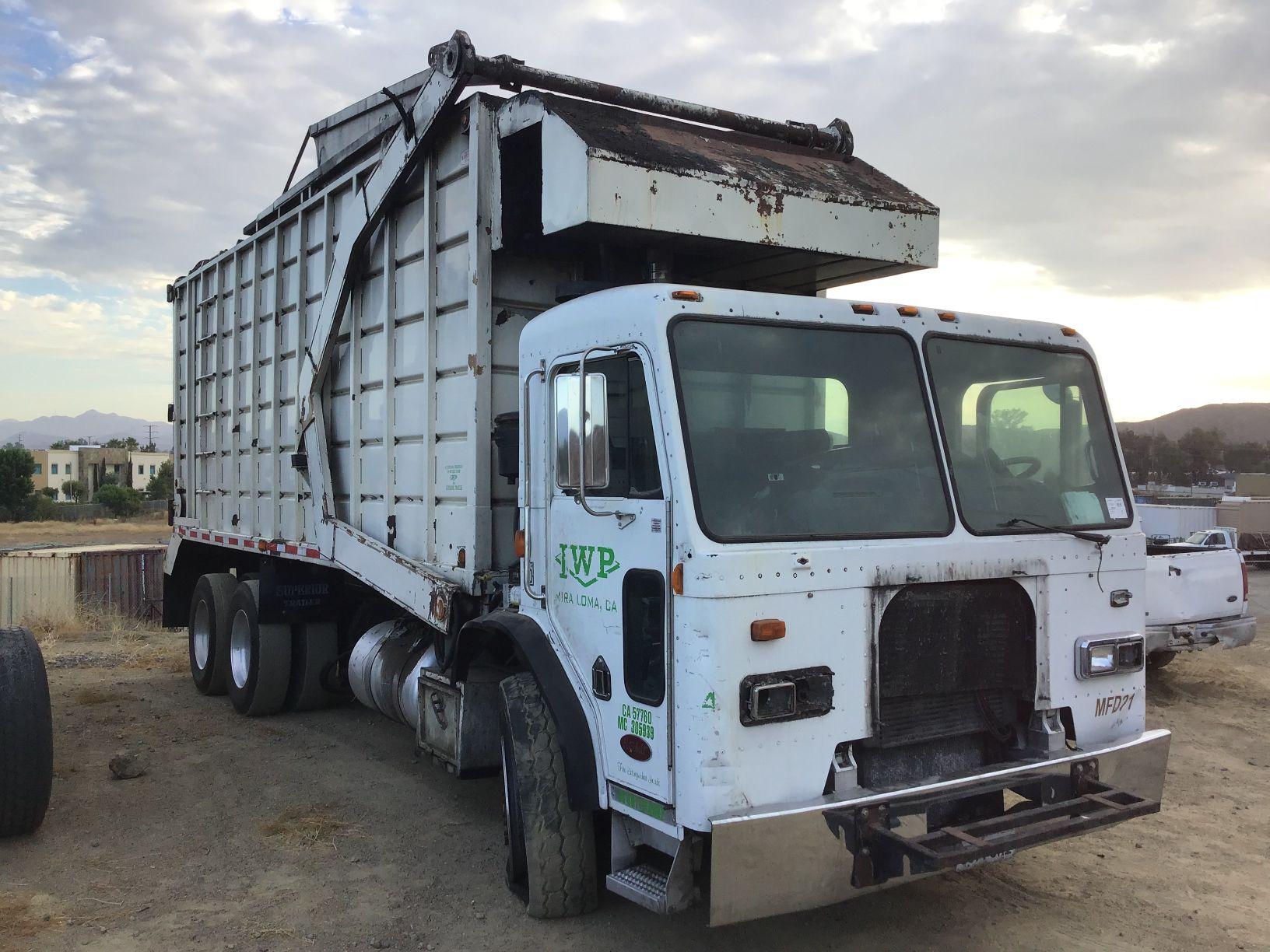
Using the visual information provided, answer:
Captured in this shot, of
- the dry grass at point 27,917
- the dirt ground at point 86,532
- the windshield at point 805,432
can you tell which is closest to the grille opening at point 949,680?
the windshield at point 805,432

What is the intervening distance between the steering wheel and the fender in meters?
2.04

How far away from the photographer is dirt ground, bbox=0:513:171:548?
44.5 metres

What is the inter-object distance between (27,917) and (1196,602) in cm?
895

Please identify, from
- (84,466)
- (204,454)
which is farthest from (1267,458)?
(84,466)

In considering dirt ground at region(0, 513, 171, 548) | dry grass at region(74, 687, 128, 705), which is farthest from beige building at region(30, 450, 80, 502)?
dry grass at region(74, 687, 128, 705)

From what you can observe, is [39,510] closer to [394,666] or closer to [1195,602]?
[394,666]

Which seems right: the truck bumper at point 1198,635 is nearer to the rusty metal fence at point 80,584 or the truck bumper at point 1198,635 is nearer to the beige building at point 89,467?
the rusty metal fence at point 80,584

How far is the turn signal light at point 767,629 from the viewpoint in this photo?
351cm

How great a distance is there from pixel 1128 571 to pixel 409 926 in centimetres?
346

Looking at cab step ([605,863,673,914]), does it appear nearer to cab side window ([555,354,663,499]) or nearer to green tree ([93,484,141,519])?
cab side window ([555,354,663,499])

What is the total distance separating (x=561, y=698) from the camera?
4.19m

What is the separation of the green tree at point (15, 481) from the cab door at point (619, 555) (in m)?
68.0

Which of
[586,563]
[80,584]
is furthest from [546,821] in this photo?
[80,584]

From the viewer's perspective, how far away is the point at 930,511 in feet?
13.1
